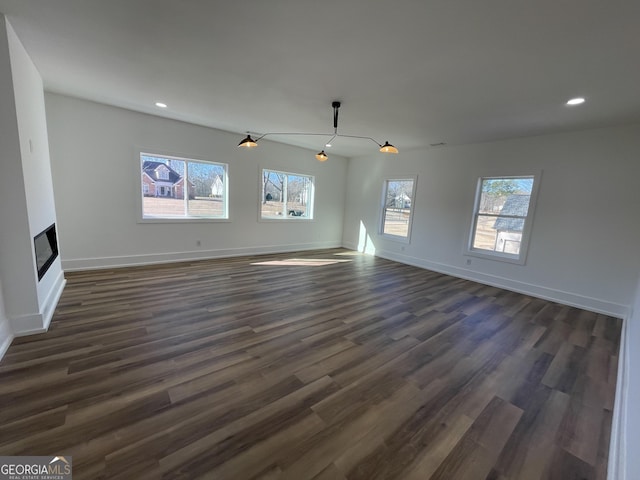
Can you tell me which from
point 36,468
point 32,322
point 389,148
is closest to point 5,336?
point 32,322

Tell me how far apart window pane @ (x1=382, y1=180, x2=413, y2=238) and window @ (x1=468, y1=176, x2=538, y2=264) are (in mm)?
1517

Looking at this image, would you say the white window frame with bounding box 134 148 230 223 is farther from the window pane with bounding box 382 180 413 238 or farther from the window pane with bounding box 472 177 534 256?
the window pane with bounding box 472 177 534 256

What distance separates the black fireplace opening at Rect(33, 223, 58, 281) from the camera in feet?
9.03

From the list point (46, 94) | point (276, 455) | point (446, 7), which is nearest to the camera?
point (276, 455)

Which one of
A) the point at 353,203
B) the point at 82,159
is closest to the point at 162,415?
the point at 82,159

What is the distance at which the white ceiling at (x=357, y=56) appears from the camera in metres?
1.85

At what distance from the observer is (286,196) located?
22.2ft

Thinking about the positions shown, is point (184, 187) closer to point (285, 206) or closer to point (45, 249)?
point (285, 206)

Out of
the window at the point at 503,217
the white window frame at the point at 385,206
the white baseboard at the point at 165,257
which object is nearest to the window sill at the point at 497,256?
the window at the point at 503,217

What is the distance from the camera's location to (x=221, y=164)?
5.58 meters

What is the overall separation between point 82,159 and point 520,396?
20.5ft

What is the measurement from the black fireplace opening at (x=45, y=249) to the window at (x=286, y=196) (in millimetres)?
3577

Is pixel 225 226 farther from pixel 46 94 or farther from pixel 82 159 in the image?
pixel 46 94

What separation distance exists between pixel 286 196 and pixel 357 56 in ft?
15.0
